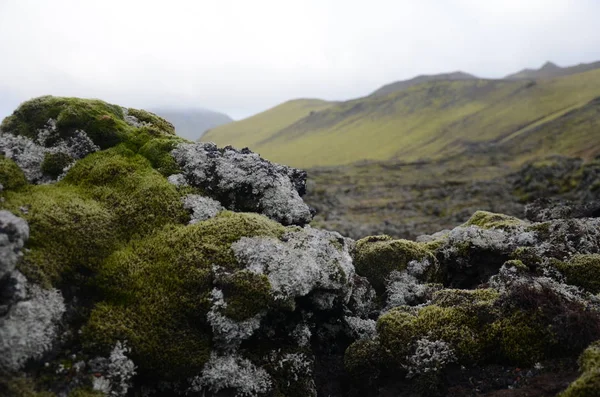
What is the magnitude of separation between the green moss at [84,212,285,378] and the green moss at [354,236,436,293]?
3.83 m

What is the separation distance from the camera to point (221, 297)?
867 cm

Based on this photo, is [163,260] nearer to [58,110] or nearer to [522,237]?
[58,110]

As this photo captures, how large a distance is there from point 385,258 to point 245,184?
4212 millimetres

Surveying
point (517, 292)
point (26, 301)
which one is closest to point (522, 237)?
point (517, 292)

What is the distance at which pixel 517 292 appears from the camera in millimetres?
9461

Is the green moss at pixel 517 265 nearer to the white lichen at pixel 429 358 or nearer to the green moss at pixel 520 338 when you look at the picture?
the green moss at pixel 520 338

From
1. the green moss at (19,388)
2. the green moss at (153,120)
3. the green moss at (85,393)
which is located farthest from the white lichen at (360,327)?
the green moss at (153,120)

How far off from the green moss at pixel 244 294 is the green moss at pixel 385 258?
14.8 feet

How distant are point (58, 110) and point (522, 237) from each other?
12584mm

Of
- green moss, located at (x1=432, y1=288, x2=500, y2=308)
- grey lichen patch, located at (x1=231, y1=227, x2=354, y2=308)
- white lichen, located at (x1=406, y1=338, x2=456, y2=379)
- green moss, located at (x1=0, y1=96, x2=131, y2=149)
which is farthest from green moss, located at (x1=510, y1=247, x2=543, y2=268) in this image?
green moss, located at (x1=0, y1=96, x2=131, y2=149)

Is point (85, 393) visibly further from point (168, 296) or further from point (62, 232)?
point (62, 232)

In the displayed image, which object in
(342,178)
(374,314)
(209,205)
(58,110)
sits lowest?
(342,178)

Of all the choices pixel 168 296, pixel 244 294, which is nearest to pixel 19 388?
pixel 168 296

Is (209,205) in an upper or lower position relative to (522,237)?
upper
